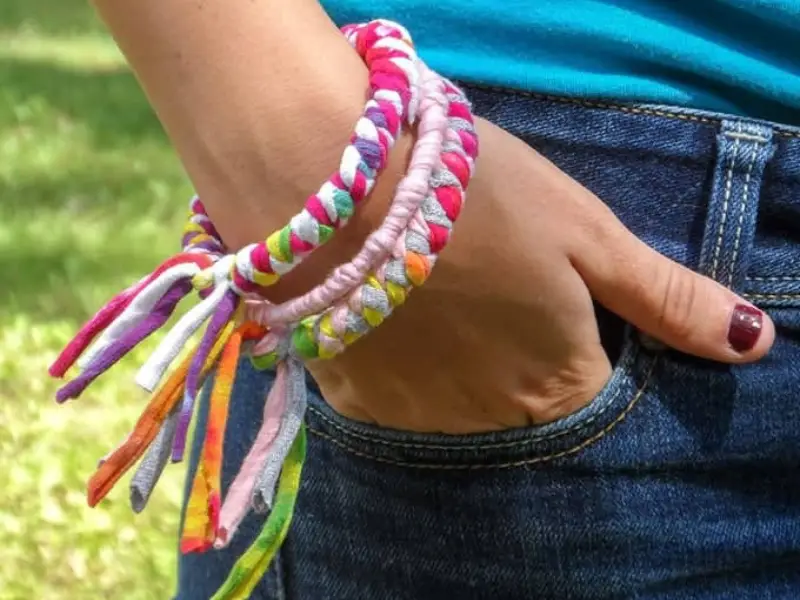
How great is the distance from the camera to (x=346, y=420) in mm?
709

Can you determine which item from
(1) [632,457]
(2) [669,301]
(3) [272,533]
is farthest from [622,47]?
(3) [272,533]

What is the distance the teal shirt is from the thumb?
0.10m

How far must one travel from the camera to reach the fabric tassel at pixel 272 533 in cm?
62

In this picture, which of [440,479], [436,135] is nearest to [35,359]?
[440,479]

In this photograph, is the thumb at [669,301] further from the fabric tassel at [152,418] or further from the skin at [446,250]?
the fabric tassel at [152,418]

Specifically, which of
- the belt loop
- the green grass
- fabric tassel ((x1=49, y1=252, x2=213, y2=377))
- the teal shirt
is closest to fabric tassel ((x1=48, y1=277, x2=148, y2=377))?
fabric tassel ((x1=49, y1=252, x2=213, y2=377))

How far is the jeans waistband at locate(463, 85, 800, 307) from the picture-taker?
65cm

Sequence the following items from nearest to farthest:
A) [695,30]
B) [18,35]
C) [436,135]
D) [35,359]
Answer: [436,135]
[695,30]
[35,359]
[18,35]

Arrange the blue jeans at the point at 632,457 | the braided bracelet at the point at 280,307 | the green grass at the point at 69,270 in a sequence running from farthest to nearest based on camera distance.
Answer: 1. the green grass at the point at 69,270
2. the blue jeans at the point at 632,457
3. the braided bracelet at the point at 280,307

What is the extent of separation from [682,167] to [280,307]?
10.4 inches

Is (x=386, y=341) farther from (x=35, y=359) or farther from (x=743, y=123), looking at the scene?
(x=35, y=359)

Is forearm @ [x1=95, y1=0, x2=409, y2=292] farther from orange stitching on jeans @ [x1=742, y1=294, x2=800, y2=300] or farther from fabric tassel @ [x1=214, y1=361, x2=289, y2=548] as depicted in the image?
orange stitching on jeans @ [x1=742, y1=294, x2=800, y2=300]

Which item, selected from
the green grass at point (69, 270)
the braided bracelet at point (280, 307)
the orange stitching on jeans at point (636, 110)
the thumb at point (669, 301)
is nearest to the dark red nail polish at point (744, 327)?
the thumb at point (669, 301)

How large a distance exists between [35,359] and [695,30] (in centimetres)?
171
